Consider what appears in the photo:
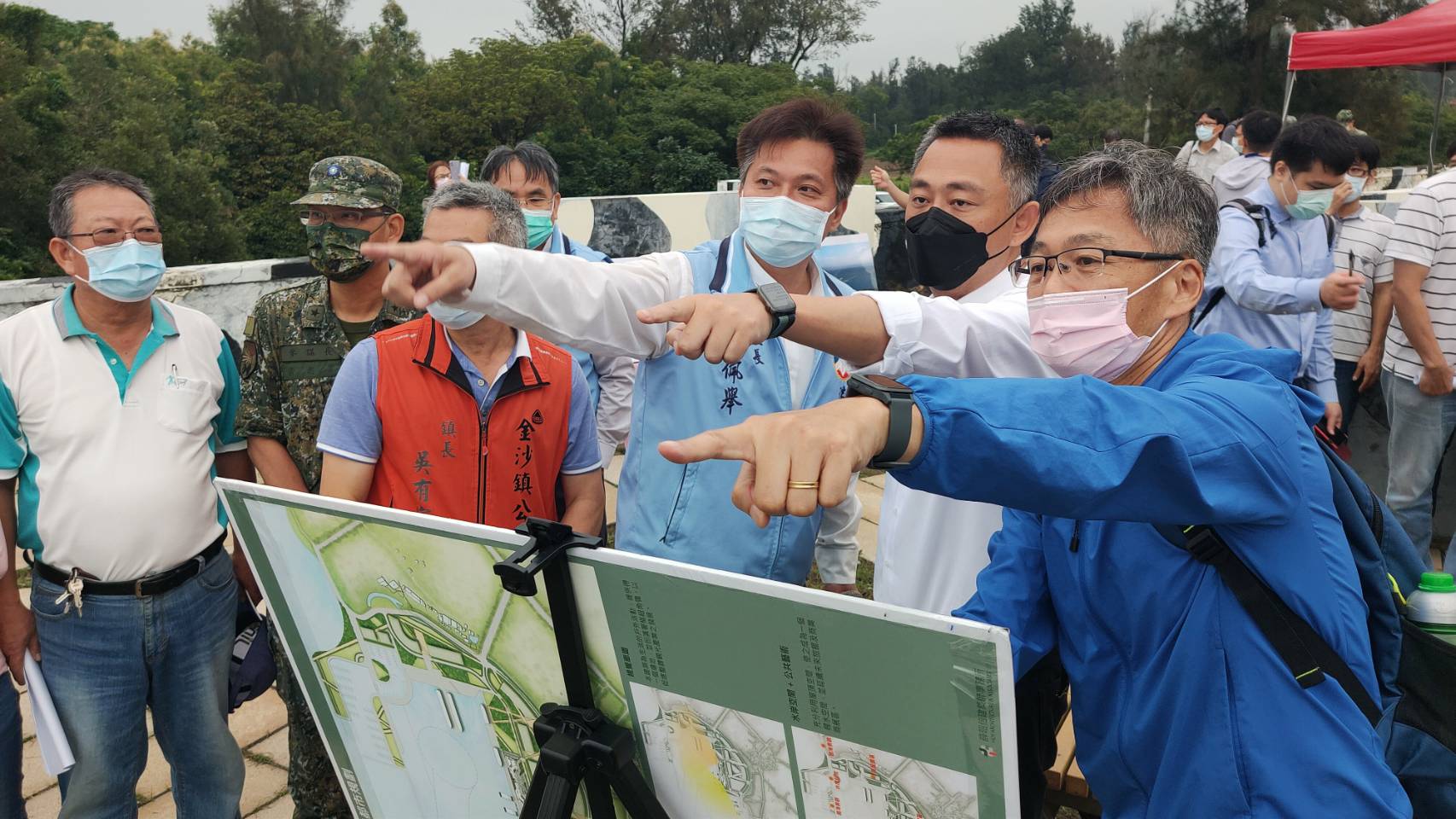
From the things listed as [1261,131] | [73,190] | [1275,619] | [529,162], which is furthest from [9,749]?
[1261,131]

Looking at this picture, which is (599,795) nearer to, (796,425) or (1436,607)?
(796,425)

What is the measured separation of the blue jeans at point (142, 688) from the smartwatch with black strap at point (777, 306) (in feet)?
6.49

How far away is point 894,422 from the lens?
103 cm

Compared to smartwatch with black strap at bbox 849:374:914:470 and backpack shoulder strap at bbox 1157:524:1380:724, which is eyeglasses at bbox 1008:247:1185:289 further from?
smartwatch with black strap at bbox 849:374:914:470

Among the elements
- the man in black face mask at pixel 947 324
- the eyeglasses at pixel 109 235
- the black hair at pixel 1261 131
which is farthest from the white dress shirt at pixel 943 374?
the black hair at pixel 1261 131

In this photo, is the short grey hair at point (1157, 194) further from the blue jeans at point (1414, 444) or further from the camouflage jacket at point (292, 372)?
the blue jeans at point (1414, 444)

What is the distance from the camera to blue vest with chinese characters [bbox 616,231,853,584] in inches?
89.7

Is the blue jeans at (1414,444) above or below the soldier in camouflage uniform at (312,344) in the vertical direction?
below

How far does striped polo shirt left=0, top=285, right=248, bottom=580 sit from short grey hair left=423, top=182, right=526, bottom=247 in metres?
0.81

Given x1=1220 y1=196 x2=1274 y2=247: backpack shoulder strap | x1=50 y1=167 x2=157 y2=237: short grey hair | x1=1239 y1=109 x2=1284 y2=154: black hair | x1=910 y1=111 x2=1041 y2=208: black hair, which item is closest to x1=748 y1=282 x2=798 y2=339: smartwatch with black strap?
x1=910 y1=111 x2=1041 y2=208: black hair

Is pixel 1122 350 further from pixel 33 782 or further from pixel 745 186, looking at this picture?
pixel 33 782

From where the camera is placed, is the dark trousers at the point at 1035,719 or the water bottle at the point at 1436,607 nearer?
the water bottle at the point at 1436,607

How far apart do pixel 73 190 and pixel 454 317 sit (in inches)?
47.3

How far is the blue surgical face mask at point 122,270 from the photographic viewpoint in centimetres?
263
